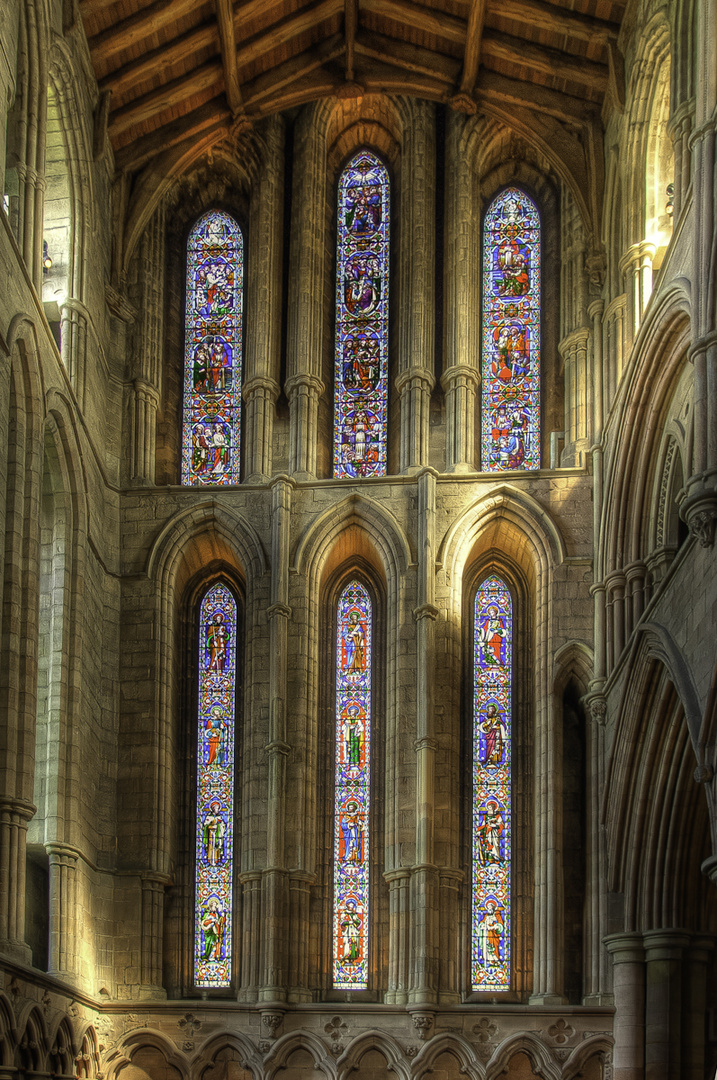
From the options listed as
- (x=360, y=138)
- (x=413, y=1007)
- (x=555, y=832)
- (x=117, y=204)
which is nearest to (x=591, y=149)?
(x=360, y=138)

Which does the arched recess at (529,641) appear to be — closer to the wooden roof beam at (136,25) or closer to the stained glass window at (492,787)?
the stained glass window at (492,787)

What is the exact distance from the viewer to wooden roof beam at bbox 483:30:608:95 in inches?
824

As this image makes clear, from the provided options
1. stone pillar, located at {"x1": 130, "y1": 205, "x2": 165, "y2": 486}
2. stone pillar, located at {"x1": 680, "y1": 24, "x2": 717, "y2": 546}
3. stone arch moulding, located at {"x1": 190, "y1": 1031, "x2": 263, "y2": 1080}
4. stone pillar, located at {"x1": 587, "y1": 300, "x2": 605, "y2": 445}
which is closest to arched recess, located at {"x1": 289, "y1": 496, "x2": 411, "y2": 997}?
stone arch moulding, located at {"x1": 190, "y1": 1031, "x2": 263, "y2": 1080}

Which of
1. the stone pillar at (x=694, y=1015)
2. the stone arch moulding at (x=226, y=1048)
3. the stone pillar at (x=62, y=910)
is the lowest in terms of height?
the stone arch moulding at (x=226, y=1048)

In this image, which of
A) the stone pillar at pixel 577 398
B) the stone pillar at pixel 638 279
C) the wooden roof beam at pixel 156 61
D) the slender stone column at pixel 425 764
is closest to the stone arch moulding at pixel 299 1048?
the slender stone column at pixel 425 764

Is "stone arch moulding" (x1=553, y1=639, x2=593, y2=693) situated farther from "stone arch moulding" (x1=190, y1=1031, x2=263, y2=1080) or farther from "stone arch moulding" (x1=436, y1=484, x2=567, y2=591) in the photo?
"stone arch moulding" (x1=190, y1=1031, x2=263, y2=1080)

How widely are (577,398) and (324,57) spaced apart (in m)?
5.52

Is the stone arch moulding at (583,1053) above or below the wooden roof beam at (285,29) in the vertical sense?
below

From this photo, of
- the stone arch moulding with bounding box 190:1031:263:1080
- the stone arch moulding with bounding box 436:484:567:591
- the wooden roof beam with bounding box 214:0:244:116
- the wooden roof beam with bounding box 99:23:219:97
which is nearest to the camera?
the stone arch moulding with bounding box 190:1031:263:1080

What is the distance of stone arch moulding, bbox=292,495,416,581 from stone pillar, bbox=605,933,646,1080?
5.51m

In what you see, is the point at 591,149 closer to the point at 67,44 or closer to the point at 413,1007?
the point at 67,44

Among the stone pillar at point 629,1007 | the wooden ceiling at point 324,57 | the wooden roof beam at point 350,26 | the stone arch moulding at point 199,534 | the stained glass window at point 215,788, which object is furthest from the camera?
the wooden roof beam at point 350,26

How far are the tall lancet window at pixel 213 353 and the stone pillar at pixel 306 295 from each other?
860mm

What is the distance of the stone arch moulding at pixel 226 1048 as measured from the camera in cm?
1869
